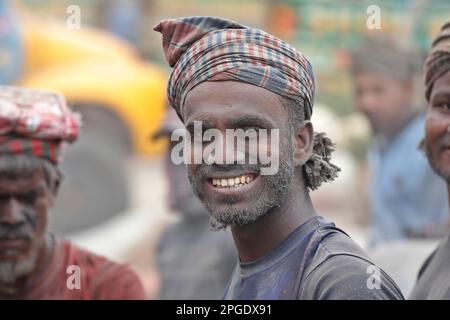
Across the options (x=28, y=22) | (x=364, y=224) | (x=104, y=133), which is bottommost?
(x=364, y=224)

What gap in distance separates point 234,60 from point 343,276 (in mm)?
649

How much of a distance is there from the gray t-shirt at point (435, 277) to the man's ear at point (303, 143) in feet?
1.98

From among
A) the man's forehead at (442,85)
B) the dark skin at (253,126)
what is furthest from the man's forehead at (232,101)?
the man's forehead at (442,85)

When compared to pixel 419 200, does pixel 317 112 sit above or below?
above

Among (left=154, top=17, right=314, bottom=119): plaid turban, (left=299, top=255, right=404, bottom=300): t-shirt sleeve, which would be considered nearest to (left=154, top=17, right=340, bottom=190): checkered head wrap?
(left=154, top=17, right=314, bottom=119): plaid turban

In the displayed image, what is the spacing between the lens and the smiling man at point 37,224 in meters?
3.88

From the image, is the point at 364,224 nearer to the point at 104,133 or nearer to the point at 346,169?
the point at 346,169

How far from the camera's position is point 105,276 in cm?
390

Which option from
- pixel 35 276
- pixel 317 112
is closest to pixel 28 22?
pixel 317 112

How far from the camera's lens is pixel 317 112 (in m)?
13.8

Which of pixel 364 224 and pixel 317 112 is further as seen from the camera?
pixel 317 112

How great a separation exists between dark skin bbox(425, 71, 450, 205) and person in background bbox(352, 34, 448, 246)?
3231mm
